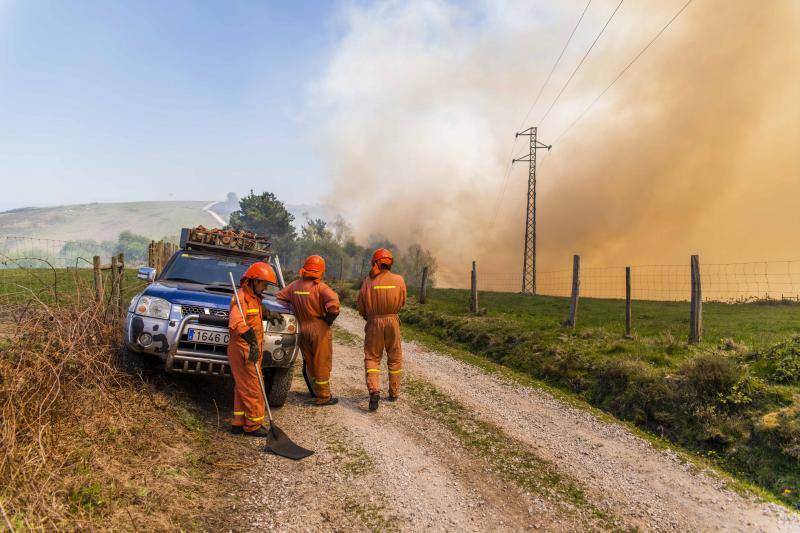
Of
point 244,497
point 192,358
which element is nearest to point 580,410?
point 244,497

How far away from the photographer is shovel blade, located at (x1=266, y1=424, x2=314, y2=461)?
4.79 meters

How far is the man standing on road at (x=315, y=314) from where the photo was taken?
6371mm

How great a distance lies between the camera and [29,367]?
374 centimetres

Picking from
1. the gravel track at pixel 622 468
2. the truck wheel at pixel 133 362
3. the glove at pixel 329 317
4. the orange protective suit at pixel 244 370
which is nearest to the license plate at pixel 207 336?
the orange protective suit at pixel 244 370

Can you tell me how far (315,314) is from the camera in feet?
21.0

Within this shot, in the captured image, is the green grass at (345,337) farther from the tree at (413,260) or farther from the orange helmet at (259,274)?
the tree at (413,260)

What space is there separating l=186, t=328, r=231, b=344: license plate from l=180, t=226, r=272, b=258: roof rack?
2.92 m

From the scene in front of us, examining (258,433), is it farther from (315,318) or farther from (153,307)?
(153,307)

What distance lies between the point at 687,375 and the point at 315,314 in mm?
6169

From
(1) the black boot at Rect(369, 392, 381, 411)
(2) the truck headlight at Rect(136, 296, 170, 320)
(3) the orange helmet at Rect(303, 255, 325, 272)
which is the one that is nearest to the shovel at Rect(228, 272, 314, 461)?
(2) the truck headlight at Rect(136, 296, 170, 320)

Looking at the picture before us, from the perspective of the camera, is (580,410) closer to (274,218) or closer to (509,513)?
(509,513)

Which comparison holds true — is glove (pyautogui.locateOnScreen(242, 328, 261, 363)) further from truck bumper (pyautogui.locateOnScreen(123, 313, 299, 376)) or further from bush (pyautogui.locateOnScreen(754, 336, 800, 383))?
bush (pyautogui.locateOnScreen(754, 336, 800, 383))

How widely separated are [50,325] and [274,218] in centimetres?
7523

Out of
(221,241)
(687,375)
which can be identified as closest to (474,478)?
(687,375)
